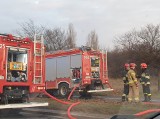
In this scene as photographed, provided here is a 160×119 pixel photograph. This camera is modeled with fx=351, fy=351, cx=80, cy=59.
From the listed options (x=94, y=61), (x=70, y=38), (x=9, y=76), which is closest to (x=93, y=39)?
(x=70, y=38)

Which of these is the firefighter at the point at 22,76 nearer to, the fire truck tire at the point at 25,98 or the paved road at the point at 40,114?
the fire truck tire at the point at 25,98

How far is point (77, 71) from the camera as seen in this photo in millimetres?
18016

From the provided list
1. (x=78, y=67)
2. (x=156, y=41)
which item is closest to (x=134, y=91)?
(x=78, y=67)

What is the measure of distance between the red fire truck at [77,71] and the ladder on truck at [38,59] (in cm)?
551

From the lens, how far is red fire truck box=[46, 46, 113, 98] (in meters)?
17.8

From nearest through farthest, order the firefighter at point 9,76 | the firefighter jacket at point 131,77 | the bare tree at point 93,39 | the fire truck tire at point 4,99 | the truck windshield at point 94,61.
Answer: the fire truck tire at point 4,99, the firefighter at point 9,76, the firefighter jacket at point 131,77, the truck windshield at point 94,61, the bare tree at point 93,39

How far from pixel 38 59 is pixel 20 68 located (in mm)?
831

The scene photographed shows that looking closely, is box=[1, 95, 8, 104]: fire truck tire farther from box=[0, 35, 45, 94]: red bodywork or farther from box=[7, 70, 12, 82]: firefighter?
box=[7, 70, 12, 82]: firefighter

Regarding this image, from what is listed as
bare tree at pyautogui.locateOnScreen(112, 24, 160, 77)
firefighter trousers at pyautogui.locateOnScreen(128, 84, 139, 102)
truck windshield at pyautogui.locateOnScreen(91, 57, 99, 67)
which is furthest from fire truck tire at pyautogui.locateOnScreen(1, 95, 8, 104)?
bare tree at pyautogui.locateOnScreen(112, 24, 160, 77)

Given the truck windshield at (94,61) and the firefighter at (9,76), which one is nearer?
the firefighter at (9,76)

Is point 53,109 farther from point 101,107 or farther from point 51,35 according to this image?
point 51,35

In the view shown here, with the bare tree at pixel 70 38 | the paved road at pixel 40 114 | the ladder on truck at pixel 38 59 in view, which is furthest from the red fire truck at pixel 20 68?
the bare tree at pixel 70 38

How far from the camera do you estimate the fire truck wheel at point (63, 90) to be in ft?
60.3

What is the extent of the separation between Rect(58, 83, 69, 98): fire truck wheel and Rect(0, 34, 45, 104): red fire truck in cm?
603
